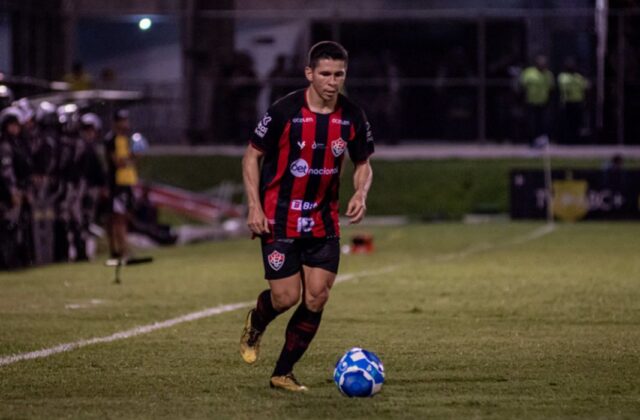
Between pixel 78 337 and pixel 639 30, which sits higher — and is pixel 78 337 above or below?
below

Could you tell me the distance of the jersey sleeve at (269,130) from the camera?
891 cm

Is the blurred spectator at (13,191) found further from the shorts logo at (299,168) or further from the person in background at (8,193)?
the shorts logo at (299,168)

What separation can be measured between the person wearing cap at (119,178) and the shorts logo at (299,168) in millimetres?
11911

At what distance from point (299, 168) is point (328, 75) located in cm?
59

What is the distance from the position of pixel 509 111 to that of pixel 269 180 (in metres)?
28.6

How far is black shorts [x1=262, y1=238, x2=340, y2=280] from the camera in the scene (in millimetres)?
8969

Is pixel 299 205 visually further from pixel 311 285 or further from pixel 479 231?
pixel 479 231

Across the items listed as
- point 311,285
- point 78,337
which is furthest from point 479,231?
point 311,285

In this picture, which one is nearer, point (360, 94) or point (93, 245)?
point (93, 245)

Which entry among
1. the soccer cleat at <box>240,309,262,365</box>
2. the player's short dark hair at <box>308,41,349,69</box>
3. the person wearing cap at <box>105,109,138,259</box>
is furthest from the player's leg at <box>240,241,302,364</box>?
the person wearing cap at <box>105,109,138,259</box>

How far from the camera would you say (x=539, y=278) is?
17266 millimetres

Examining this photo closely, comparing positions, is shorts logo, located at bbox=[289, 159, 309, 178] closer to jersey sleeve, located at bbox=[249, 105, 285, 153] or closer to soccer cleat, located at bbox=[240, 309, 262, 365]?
jersey sleeve, located at bbox=[249, 105, 285, 153]

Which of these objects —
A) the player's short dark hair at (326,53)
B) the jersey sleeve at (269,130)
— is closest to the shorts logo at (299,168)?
the jersey sleeve at (269,130)

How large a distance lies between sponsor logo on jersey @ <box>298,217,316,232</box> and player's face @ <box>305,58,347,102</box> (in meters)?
0.74
